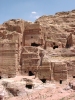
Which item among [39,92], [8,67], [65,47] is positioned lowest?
[39,92]

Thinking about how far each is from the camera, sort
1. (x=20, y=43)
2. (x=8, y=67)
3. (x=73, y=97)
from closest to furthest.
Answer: (x=73, y=97), (x=8, y=67), (x=20, y=43)

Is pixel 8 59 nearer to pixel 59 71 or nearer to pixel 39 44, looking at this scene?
pixel 39 44

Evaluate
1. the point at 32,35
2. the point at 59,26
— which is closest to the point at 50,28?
the point at 59,26

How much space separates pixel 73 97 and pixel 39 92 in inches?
209

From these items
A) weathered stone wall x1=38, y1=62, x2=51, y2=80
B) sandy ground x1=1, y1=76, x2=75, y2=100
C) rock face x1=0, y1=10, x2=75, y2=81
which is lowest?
sandy ground x1=1, y1=76, x2=75, y2=100

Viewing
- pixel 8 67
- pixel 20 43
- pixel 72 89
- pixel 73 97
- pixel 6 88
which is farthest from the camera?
pixel 20 43

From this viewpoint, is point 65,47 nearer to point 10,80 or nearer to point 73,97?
point 10,80

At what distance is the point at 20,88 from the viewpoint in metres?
28.8

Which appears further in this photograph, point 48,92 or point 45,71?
point 45,71

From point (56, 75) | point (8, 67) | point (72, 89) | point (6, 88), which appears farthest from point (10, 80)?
point (72, 89)

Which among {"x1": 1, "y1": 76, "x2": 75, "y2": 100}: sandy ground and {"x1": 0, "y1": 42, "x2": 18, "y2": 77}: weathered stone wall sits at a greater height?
{"x1": 0, "y1": 42, "x2": 18, "y2": 77}: weathered stone wall

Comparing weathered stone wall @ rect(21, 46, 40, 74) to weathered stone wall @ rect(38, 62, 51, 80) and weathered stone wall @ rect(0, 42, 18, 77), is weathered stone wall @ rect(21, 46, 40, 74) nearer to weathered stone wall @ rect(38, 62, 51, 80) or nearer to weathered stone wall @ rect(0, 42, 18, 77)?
weathered stone wall @ rect(0, 42, 18, 77)

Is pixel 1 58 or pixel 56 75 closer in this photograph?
pixel 56 75

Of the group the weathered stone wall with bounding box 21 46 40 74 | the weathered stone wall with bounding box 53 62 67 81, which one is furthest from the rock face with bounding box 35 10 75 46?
the weathered stone wall with bounding box 53 62 67 81
